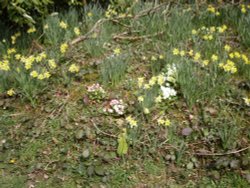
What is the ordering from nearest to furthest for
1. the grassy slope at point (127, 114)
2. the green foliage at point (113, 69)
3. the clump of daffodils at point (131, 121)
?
the grassy slope at point (127, 114)
the clump of daffodils at point (131, 121)
the green foliage at point (113, 69)

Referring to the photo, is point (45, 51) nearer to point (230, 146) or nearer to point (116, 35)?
point (116, 35)

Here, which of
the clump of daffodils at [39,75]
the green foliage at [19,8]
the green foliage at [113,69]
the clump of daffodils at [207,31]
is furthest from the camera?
the clump of daffodils at [207,31]

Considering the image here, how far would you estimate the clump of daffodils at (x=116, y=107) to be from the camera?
3246 mm

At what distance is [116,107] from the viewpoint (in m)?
3.26

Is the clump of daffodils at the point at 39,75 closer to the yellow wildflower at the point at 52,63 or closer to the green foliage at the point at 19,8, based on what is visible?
the yellow wildflower at the point at 52,63

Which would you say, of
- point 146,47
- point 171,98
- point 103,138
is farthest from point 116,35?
point 103,138

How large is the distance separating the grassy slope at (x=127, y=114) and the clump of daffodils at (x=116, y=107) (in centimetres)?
4

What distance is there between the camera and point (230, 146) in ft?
9.64

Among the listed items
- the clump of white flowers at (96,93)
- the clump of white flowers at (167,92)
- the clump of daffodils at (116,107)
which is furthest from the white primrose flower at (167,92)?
the clump of white flowers at (96,93)

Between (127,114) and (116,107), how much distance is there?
4.4 inches

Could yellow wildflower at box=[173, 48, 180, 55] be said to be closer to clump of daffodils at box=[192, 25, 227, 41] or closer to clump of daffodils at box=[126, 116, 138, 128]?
clump of daffodils at box=[192, 25, 227, 41]

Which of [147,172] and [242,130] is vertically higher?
[242,130]

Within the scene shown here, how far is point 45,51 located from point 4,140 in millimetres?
1097

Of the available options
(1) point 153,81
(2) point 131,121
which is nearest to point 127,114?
(2) point 131,121
